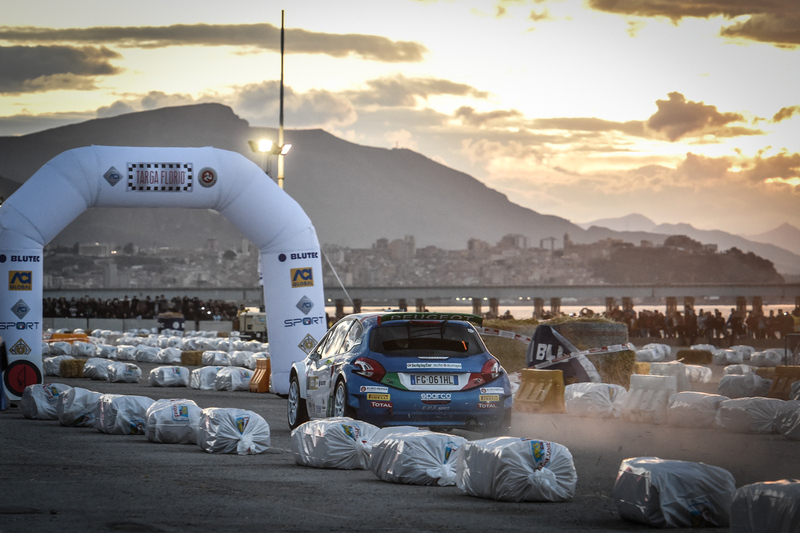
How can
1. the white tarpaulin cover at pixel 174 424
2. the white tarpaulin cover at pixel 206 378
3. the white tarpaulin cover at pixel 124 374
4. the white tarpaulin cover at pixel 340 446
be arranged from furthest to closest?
the white tarpaulin cover at pixel 124 374
the white tarpaulin cover at pixel 206 378
the white tarpaulin cover at pixel 174 424
the white tarpaulin cover at pixel 340 446

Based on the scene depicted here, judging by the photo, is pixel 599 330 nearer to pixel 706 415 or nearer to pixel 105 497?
pixel 706 415

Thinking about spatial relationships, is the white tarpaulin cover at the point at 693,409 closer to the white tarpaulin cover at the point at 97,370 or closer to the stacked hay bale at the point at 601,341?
the stacked hay bale at the point at 601,341

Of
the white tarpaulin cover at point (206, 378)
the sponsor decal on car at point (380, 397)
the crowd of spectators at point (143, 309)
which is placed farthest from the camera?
the crowd of spectators at point (143, 309)

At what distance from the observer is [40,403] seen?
1619 centimetres

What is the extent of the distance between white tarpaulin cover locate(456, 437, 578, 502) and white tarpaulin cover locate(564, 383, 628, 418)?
7.94 m

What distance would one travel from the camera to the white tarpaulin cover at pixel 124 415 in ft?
45.3

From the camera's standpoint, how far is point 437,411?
1219cm

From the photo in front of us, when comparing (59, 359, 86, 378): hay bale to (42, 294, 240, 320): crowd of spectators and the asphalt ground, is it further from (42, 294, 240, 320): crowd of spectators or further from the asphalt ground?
(42, 294, 240, 320): crowd of spectators

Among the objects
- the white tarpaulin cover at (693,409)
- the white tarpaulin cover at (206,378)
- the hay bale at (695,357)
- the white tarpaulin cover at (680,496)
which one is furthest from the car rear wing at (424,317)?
the hay bale at (695,357)

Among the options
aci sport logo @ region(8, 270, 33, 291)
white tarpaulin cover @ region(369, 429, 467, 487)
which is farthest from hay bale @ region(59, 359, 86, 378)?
white tarpaulin cover @ region(369, 429, 467, 487)

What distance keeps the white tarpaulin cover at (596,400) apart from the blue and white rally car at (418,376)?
162 inches

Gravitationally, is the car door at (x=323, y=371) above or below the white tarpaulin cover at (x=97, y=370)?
above

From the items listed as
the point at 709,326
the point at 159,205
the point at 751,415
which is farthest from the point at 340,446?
the point at 709,326

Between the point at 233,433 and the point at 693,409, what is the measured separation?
21.8 ft
